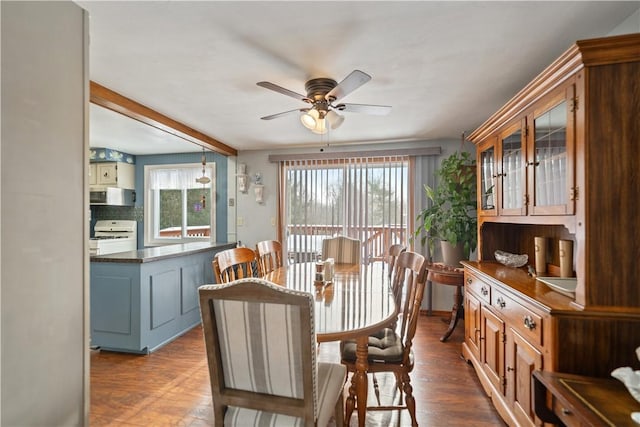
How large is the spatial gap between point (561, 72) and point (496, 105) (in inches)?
56.7

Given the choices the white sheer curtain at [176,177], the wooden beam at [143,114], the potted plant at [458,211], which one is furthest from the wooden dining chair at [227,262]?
the white sheer curtain at [176,177]

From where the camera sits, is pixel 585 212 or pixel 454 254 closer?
pixel 585 212

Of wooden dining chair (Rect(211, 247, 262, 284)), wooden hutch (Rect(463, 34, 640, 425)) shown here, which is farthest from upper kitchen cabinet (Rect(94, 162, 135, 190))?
wooden hutch (Rect(463, 34, 640, 425))

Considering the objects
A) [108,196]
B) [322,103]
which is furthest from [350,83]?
[108,196]

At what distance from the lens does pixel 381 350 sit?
1856 millimetres

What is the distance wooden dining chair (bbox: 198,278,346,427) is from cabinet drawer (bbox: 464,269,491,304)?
1.50 m

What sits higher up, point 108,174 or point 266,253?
point 108,174

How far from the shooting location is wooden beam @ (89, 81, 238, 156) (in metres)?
2.43

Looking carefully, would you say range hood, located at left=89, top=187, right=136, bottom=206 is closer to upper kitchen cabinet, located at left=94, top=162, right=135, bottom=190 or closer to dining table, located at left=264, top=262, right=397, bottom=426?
upper kitchen cabinet, located at left=94, top=162, right=135, bottom=190

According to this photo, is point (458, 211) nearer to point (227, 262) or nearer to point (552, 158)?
point (552, 158)

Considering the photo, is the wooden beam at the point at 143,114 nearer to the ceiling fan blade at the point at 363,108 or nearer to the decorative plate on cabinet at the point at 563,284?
the ceiling fan blade at the point at 363,108

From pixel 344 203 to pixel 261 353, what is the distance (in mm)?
3281

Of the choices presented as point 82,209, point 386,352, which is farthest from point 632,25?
point 82,209

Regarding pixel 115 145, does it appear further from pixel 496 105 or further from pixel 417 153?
pixel 496 105
